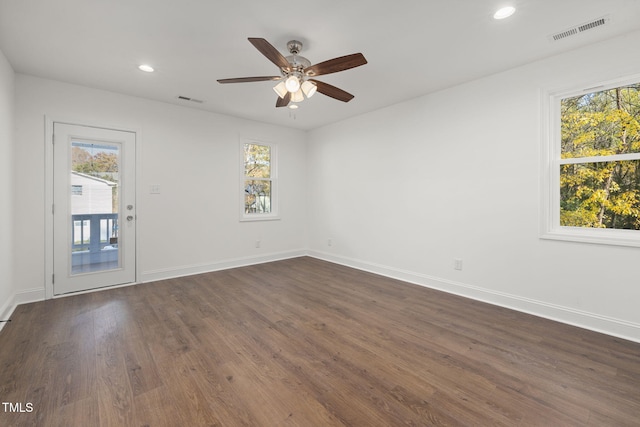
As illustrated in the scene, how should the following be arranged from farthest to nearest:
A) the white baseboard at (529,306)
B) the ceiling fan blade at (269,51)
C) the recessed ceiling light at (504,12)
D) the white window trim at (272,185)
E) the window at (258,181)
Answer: the window at (258,181) → the white window trim at (272,185) → the white baseboard at (529,306) → the recessed ceiling light at (504,12) → the ceiling fan blade at (269,51)

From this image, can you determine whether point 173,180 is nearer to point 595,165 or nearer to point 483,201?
point 483,201

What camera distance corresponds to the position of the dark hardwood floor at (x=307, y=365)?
164cm

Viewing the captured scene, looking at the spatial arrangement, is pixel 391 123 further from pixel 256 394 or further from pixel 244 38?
pixel 256 394

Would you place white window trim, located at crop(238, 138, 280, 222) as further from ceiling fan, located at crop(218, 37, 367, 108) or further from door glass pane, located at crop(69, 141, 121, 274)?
ceiling fan, located at crop(218, 37, 367, 108)

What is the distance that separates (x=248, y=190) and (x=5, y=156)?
3118 mm

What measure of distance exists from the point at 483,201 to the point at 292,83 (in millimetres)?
2604

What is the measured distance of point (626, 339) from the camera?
2.50 m

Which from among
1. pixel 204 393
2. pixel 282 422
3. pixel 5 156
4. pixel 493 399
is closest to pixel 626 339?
pixel 493 399

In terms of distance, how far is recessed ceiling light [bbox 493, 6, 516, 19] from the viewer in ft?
7.07

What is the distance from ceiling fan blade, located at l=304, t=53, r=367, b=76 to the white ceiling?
1.11 ft

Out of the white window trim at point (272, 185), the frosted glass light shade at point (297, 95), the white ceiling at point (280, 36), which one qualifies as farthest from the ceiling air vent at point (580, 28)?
the white window trim at point (272, 185)

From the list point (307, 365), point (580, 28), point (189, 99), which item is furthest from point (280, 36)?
point (307, 365)

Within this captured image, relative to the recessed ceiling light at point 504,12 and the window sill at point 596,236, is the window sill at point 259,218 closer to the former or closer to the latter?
the window sill at point 596,236

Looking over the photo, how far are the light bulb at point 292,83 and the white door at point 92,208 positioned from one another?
283 cm
